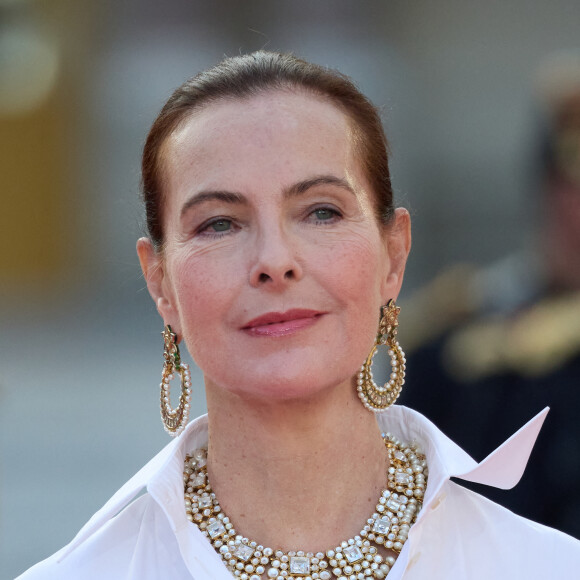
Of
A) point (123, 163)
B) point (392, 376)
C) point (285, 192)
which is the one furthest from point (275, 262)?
point (123, 163)

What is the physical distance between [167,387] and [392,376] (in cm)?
48

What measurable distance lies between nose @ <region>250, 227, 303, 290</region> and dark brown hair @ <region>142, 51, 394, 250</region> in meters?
0.31

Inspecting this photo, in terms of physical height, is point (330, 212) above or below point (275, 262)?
above

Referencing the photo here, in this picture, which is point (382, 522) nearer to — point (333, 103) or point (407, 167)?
point (333, 103)

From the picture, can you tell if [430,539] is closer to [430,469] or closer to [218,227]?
[430,469]

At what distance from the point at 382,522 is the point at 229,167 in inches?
28.6

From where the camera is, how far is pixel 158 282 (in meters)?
2.17

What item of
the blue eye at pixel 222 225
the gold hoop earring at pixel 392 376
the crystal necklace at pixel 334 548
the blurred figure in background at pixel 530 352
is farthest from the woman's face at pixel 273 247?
the blurred figure in background at pixel 530 352

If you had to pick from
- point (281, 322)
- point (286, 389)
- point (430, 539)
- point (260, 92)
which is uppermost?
point (260, 92)

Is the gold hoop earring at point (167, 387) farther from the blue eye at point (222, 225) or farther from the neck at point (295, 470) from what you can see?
the blue eye at point (222, 225)

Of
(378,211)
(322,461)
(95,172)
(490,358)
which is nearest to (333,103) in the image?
(378,211)

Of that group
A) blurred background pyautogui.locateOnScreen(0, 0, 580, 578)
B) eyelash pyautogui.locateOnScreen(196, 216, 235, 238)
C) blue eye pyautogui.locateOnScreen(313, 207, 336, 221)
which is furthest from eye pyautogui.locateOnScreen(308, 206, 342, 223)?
blurred background pyautogui.locateOnScreen(0, 0, 580, 578)

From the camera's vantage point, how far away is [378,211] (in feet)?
6.89

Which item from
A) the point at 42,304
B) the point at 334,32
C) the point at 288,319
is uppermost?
the point at 334,32
